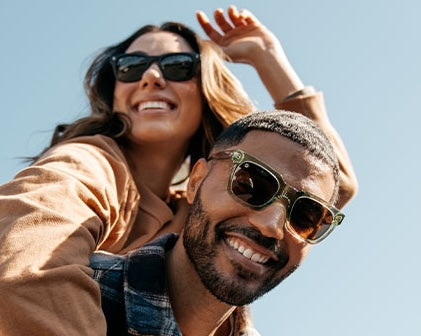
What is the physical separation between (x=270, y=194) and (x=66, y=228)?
32.8 inches

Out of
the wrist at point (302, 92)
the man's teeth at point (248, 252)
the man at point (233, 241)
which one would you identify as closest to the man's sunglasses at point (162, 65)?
the wrist at point (302, 92)

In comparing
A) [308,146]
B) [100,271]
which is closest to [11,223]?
[100,271]

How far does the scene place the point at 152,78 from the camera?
4980 millimetres

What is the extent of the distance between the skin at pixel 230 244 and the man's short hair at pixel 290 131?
0.10 ft

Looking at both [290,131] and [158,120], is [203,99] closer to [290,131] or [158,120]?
[158,120]

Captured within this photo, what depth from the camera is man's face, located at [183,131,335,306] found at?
10.6 feet

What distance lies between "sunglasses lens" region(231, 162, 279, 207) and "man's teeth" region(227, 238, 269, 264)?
0.55 ft

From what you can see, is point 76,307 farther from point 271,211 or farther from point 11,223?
point 271,211

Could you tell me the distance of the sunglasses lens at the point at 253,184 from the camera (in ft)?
10.7

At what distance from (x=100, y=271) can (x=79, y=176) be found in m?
0.71

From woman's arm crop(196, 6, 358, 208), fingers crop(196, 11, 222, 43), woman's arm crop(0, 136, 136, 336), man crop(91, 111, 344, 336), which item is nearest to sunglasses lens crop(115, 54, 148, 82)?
woman's arm crop(196, 6, 358, 208)

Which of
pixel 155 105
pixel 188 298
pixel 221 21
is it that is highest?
pixel 221 21

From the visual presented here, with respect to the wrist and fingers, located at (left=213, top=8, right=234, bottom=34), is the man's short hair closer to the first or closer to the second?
the wrist

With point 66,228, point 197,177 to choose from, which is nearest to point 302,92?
point 197,177
